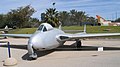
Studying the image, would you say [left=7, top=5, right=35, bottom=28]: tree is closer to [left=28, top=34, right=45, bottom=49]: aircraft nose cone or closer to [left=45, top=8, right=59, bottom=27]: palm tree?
[left=45, top=8, right=59, bottom=27]: palm tree

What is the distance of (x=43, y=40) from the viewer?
46.6ft

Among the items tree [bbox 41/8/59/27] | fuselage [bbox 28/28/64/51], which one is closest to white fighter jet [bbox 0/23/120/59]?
fuselage [bbox 28/28/64/51]

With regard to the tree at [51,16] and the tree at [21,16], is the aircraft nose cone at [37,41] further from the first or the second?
the tree at [21,16]

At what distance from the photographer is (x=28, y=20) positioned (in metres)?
85.2

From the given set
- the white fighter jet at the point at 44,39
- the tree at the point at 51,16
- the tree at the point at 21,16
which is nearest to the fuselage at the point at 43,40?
the white fighter jet at the point at 44,39

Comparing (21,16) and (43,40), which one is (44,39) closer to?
(43,40)

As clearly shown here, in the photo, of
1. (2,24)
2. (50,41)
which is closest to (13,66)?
(50,41)

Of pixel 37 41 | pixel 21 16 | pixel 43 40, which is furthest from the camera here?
pixel 21 16

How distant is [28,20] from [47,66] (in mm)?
74692

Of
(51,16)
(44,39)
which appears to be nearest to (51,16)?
(51,16)

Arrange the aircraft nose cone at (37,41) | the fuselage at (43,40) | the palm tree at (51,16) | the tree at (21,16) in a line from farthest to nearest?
1. the tree at (21,16)
2. the palm tree at (51,16)
3. the fuselage at (43,40)
4. the aircraft nose cone at (37,41)

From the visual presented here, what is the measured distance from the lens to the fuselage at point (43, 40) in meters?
13.6

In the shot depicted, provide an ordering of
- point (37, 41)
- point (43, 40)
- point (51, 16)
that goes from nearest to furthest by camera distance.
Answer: point (37, 41)
point (43, 40)
point (51, 16)

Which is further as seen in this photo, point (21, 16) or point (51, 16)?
point (21, 16)
